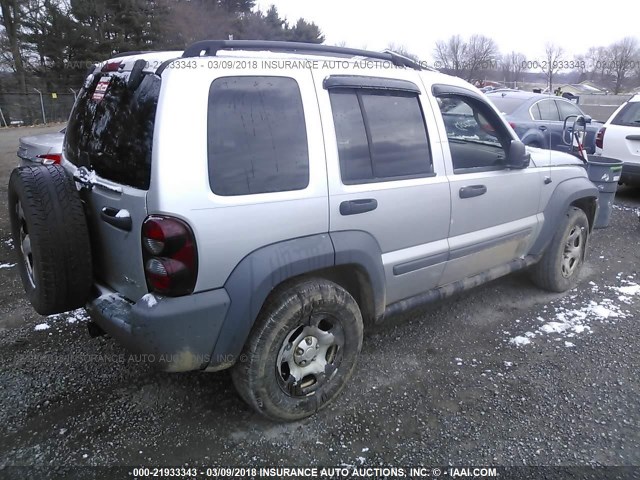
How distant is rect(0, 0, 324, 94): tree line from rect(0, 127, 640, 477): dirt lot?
27.8 meters

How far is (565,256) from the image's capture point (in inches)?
172

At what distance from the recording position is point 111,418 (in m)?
2.68

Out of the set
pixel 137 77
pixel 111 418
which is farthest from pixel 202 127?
pixel 111 418

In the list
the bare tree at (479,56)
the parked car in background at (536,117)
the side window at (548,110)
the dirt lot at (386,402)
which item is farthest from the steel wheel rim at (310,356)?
the bare tree at (479,56)

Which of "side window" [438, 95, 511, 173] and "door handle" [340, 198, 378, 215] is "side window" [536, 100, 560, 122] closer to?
"side window" [438, 95, 511, 173]

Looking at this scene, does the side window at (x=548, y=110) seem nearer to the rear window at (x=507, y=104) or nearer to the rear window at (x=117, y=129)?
the rear window at (x=507, y=104)

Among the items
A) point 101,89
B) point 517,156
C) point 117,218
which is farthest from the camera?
point 517,156

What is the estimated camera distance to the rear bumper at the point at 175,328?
2129mm

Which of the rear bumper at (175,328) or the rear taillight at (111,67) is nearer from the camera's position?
the rear bumper at (175,328)

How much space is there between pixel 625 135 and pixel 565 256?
14.6 feet

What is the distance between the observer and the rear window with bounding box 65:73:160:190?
218cm

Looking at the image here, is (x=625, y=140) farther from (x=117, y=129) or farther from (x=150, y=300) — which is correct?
(x=150, y=300)

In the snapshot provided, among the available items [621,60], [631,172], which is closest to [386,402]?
[631,172]

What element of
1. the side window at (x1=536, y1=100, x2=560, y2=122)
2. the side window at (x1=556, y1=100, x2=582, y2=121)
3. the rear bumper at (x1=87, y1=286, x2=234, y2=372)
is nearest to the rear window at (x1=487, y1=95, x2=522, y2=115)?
the side window at (x1=536, y1=100, x2=560, y2=122)
